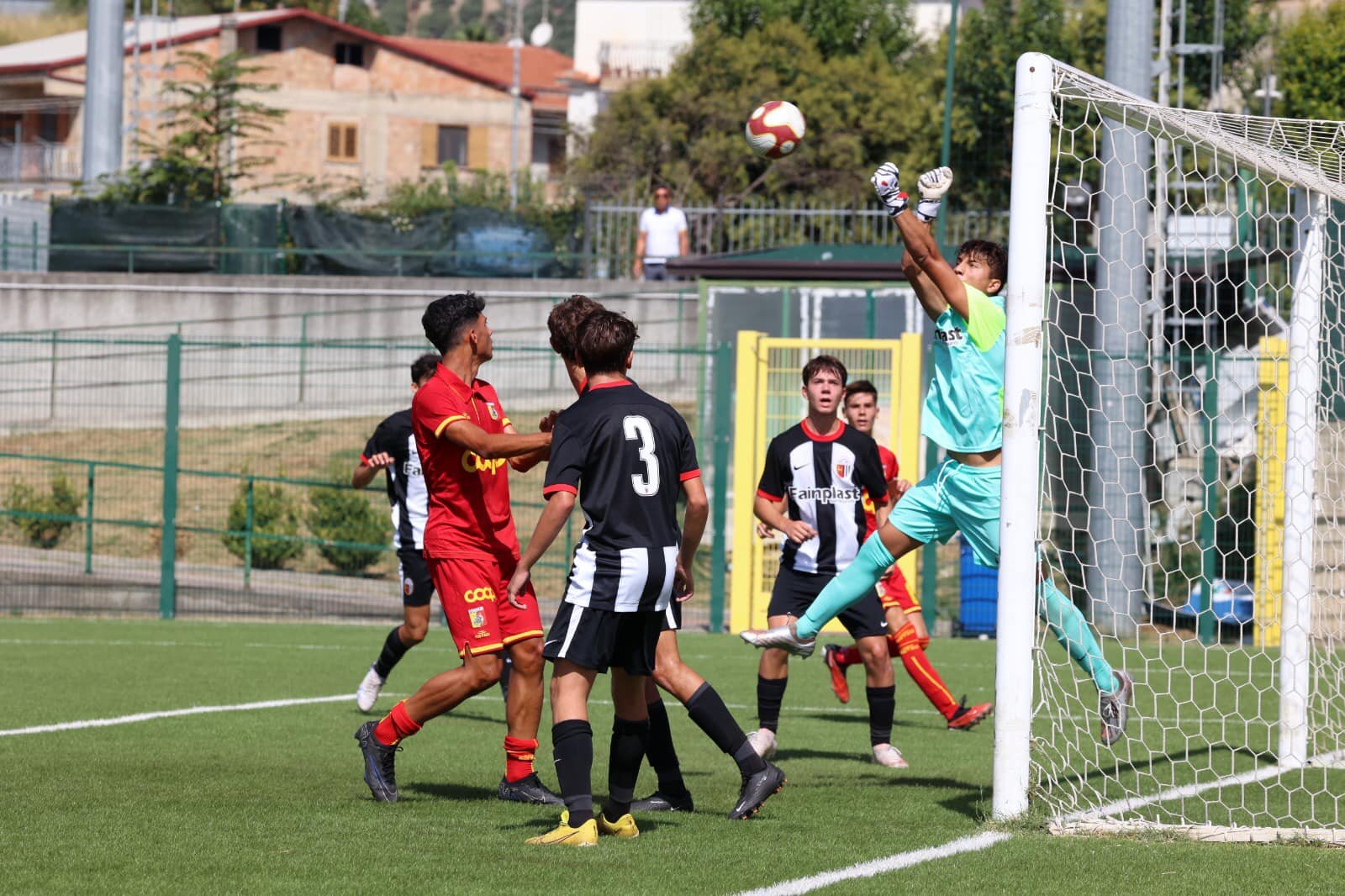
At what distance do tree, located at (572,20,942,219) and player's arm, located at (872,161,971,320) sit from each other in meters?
35.3

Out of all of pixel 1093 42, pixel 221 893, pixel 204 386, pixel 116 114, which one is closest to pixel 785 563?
pixel 221 893

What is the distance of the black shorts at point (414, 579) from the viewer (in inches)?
394

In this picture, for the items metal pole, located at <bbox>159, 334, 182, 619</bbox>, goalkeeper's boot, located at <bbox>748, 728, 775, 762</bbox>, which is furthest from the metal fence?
goalkeeper's boot, located at <bbox>748, 728, 775, 762</bbox>

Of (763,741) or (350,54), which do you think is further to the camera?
(350,54)

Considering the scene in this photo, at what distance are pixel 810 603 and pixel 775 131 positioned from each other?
2521 mm

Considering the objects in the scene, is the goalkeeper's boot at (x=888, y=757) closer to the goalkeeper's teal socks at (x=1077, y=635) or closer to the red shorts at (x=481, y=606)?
the goalkeeper's teal socks at (x=1077, y=635)

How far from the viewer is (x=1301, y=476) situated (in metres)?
8.49

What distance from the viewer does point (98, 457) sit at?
20.3 meters

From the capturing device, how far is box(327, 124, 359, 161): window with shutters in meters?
60.2

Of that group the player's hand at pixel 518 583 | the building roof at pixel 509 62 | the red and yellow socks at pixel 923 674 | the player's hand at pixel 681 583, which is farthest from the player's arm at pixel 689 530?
the building roof at pixel 509 62

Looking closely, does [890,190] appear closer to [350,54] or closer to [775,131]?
[775,131]

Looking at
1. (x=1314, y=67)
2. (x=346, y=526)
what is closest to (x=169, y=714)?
(x=346, y=526)

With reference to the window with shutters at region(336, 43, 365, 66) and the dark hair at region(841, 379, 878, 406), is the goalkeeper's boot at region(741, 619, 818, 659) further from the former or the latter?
the window with shutters at region(336, 43, 365, 66)

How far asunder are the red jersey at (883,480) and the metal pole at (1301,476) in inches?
83.0
